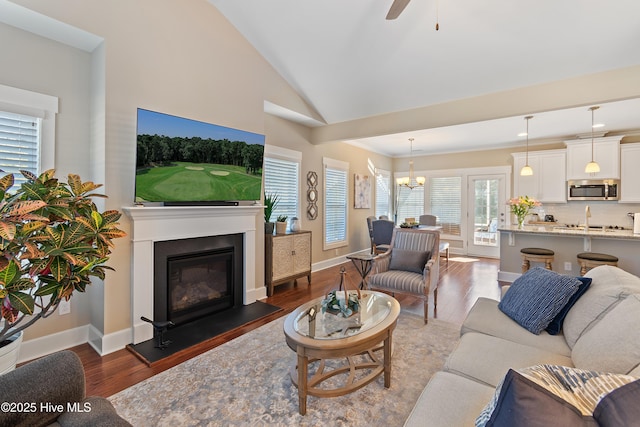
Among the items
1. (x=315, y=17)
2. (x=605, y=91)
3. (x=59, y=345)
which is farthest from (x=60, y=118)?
(x=605, y=91)

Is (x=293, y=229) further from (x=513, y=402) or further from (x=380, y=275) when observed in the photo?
(x=513, y=402)

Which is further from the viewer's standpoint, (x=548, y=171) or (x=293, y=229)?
(x=548, y=171)

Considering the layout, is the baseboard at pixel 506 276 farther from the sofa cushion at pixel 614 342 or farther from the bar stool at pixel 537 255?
the sofa cushion at pixel 614 342

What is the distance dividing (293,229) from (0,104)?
3408 millimetres

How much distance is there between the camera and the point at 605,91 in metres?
3.02

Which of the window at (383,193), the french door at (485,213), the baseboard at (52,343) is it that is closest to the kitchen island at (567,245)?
the french door at (485,213)

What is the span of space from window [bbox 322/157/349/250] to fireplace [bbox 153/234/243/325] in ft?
8.35

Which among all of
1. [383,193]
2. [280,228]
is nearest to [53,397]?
[280,228]

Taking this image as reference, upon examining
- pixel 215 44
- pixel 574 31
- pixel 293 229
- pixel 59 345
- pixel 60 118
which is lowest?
pixel 59 345

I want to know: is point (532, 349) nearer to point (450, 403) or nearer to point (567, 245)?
point (450, 403)

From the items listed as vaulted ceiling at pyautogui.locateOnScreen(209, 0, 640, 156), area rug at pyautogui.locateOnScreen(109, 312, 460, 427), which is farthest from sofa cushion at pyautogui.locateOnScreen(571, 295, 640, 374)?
vaulted ceiling at pyautogui.locateOnScreen(209, 0, 640, 156)

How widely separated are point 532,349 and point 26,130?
13.4ft

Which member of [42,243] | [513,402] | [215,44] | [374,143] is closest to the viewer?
[513,402]

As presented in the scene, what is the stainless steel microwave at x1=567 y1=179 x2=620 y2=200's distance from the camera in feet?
18.6
